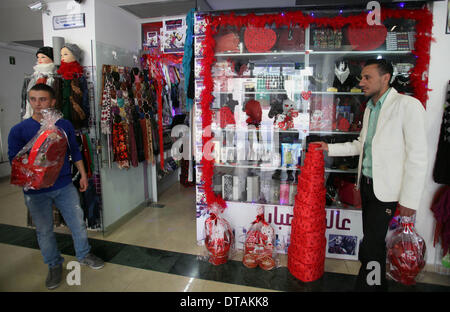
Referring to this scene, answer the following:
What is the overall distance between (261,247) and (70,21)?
337cm

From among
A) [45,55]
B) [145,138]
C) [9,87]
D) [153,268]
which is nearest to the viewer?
[153,268]

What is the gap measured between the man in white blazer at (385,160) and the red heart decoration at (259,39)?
1265mm

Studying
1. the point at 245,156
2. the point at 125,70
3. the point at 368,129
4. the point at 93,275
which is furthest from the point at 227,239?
the point at 125,70

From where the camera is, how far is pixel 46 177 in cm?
221

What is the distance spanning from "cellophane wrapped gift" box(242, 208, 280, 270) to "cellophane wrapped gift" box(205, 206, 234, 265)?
20cm

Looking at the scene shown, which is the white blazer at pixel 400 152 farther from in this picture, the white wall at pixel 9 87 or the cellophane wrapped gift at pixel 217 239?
the white wall at pixel 9 87

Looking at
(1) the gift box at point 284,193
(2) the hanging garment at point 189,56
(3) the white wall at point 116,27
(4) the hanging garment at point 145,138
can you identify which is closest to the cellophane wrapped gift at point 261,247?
(1) the gift box at point 284,193

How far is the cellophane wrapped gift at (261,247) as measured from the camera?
2.78 metres

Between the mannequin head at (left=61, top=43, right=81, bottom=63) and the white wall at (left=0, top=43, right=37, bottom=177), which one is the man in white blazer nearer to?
the mannequin head at (left=61, top=43, right=81, bottom=63)

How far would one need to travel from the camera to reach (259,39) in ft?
9.94

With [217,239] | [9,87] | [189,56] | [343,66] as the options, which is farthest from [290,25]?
[9,87]

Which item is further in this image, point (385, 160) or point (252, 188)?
point (252, 188)

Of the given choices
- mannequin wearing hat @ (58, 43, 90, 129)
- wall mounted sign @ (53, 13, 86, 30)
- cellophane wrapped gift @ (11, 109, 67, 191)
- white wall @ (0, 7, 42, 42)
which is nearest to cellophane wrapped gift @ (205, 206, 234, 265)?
cellophane wrapped gift @ (11, 109, 67, 191)

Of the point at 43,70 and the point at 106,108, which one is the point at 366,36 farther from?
the point at 43,70
